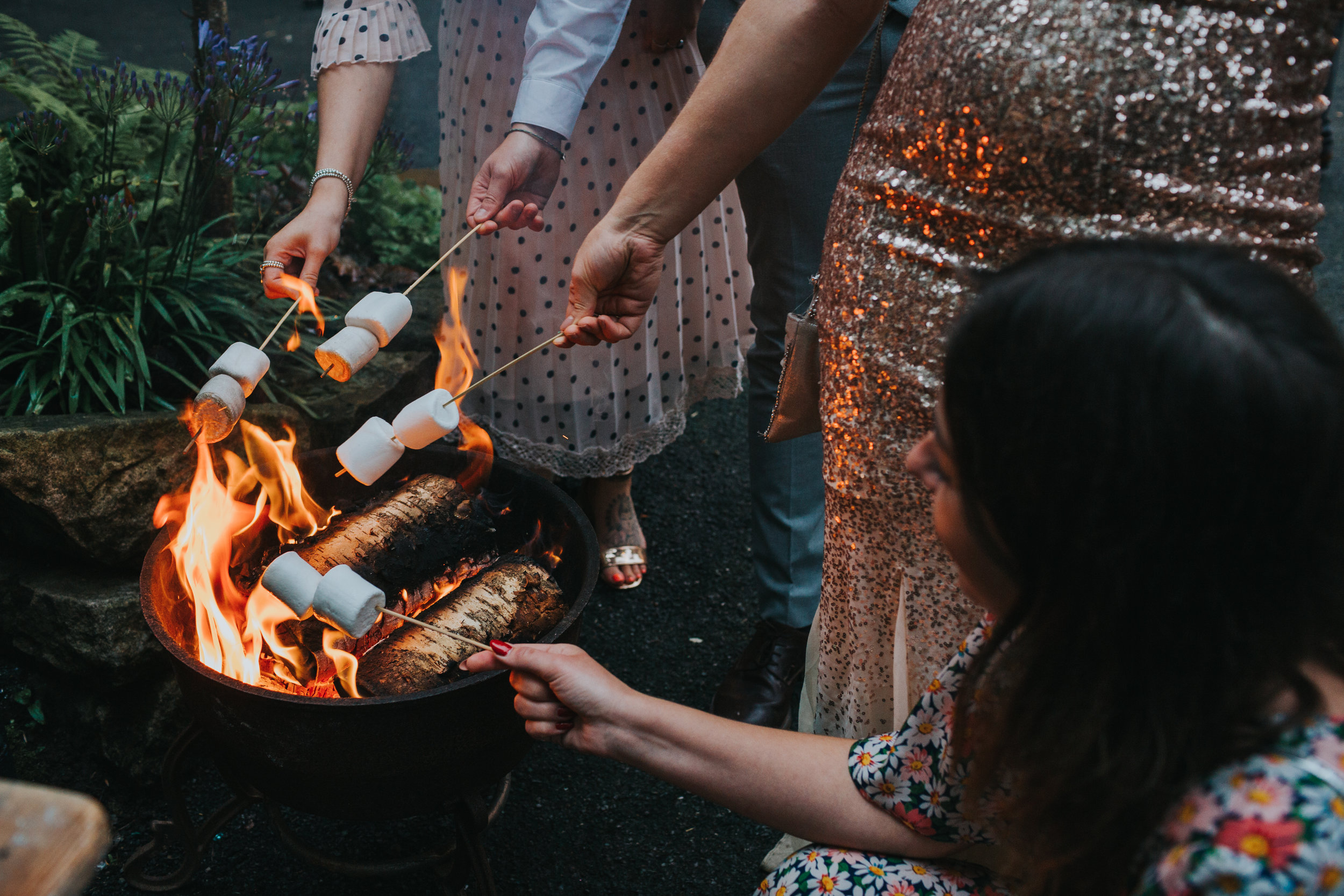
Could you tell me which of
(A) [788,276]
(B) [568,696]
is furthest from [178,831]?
(A) [788,276]

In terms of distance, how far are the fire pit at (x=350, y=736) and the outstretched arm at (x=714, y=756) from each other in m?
0.18

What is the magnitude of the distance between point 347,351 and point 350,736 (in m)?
0.80

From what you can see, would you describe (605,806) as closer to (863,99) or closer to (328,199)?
(328,199)

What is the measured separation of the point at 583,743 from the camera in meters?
1.46

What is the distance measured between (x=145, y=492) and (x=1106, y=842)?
2.23 metres

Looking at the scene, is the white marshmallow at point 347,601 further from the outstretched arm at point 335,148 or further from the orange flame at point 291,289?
the outstretched arm at point 335,148

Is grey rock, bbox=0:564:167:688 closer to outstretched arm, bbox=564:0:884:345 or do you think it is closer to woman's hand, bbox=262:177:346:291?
woman's hand, bbox=262:177:346:291

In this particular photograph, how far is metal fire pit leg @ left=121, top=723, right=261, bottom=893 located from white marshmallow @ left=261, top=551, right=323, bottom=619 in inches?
14.2

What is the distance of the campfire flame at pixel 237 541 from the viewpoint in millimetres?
1790

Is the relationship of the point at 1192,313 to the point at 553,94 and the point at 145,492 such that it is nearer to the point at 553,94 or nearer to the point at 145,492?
the point at 553,94

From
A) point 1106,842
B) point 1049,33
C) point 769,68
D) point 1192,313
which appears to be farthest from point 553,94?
point 1106,842

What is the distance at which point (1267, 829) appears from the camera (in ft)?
2.80

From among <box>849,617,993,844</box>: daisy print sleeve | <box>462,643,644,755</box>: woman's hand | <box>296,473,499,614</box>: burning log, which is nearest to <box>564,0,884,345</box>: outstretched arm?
<box>296,473,499,614</box>: burning log

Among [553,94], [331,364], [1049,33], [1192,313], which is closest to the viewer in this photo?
[1192,313]
